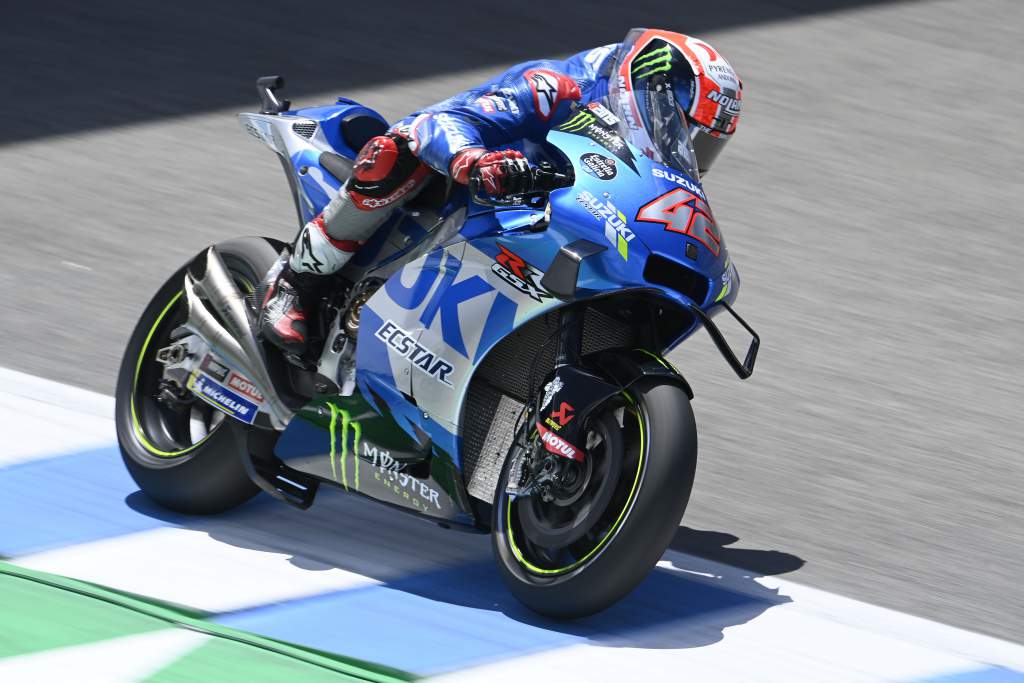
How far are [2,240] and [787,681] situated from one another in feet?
16.3

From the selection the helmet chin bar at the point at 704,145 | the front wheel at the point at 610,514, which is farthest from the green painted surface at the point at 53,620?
the helmet chin bar at the point at 704,145

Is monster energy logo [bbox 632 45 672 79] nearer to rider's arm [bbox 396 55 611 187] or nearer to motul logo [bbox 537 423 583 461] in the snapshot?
rider's arm [bbox 396 55 611 187]

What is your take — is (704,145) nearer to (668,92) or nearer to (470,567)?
(668,92)

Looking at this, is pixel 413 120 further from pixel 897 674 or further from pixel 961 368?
pixel 961 368

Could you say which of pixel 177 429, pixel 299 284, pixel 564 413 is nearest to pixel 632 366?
pixel 564 413

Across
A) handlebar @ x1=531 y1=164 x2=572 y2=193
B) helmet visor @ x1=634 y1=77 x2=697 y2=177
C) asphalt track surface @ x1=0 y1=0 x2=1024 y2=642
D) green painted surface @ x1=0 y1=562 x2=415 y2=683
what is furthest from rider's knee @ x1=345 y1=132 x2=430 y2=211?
asphalt track surface @ x1=0 y1=0 x2=1024 y2=642

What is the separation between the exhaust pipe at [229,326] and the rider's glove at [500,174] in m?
1.23

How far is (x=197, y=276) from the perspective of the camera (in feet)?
18.8

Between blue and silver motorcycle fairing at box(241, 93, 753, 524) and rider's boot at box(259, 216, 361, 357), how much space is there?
11cm

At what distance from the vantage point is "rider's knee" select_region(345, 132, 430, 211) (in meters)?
5.02

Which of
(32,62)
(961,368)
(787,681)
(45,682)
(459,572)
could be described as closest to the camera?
(45,682)

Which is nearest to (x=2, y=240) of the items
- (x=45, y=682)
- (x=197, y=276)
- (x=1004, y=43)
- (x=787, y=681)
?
(x=197, y=276)

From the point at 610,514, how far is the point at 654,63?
1.27 meters

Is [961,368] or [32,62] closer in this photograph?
Answer: [961,368]
